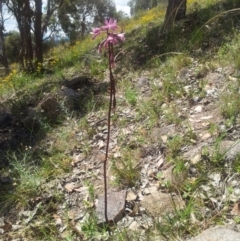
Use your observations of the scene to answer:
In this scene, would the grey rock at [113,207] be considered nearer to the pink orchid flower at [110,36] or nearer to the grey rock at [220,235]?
the grey rock at [220,235]

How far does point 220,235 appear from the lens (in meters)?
1.70

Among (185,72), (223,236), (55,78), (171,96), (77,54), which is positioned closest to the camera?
(223,236)

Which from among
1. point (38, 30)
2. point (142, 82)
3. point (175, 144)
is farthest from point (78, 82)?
point (38, 30)

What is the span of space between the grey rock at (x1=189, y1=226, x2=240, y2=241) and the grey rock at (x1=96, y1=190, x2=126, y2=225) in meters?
0.71

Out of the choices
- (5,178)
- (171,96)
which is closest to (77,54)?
(171,96)

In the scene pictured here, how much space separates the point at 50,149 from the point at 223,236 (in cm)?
232

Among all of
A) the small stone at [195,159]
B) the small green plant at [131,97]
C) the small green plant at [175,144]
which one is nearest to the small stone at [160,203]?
the small stone at [195,159]

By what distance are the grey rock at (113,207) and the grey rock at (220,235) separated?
0.71 m

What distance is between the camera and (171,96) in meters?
3.78

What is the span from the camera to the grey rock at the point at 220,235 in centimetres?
167

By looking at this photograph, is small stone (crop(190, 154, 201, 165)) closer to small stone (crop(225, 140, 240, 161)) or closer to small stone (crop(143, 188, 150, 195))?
small stone (crop(225, 140, 240, 161))

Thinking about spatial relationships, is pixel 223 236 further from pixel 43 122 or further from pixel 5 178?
pixel 43 122

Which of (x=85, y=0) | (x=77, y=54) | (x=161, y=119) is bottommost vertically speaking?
(x=161, y=119)

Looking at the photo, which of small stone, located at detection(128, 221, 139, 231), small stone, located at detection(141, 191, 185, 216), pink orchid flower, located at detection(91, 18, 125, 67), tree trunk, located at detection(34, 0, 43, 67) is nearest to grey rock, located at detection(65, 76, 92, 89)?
small stone, located at detection(141, 191, 185, 216)
